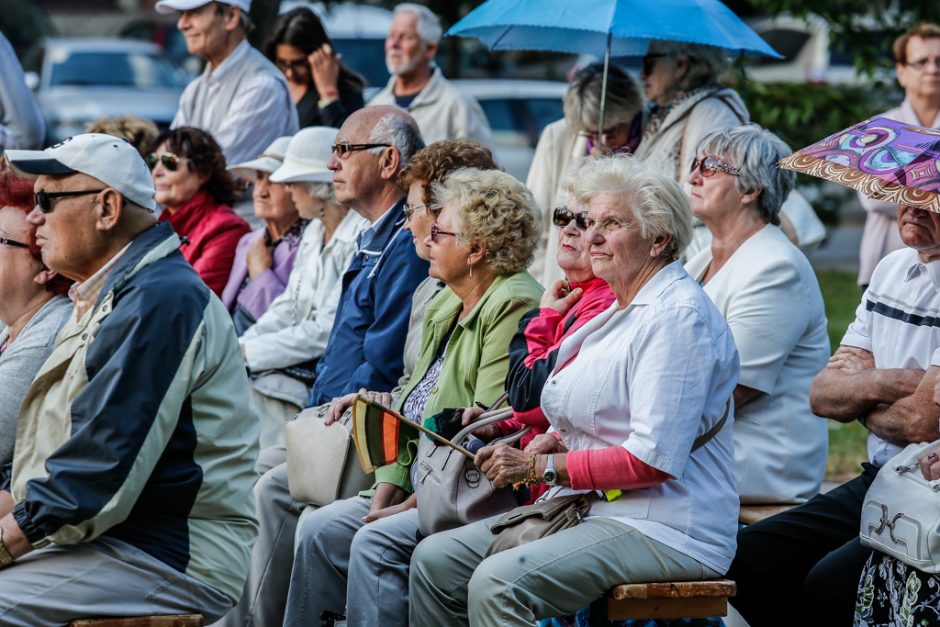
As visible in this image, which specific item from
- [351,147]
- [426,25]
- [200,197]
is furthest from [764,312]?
[426,25]

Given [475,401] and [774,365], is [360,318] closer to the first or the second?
[475,401]

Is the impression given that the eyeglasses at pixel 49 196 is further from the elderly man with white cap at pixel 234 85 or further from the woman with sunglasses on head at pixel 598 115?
the elderly man with white cap at pixel 234 85

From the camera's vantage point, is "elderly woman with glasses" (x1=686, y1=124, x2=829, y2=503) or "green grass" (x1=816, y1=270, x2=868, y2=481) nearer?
"elderly woman with glasses" (x1=686, y1=124, x2=829, y2=503)

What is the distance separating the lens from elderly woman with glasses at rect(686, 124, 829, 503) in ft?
15.7

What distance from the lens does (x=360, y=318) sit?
566 centimetres

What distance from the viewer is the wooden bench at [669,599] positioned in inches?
157

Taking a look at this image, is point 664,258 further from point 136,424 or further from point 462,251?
point 136,424

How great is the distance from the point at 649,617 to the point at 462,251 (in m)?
1.56

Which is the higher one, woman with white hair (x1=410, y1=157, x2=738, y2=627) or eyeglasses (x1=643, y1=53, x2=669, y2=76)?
eyeglasses (x1=643, y1=53, x2=669, y2=76)

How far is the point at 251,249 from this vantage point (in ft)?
22.6

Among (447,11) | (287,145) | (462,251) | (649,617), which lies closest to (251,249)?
(287,145)

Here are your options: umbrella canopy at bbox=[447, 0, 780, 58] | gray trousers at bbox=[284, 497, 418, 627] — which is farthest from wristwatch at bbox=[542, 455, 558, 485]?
umbrella canopy at bbox=[447, 0, 780, 58]

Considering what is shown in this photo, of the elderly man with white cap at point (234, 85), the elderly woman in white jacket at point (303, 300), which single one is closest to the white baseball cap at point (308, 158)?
the elderly woman in white jacket at point (303, 300)

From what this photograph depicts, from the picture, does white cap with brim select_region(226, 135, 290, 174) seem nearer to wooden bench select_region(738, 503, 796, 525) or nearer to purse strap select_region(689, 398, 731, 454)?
wooden bench select_region(738, 503, 796, 525)
